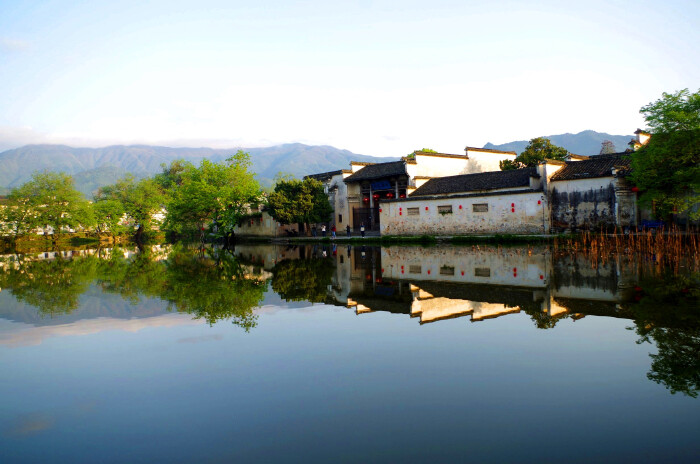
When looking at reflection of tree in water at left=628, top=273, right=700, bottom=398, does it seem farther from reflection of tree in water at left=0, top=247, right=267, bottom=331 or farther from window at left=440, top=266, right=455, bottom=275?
reflection of tree in water at left=0, top=247, right=267, bottom=331

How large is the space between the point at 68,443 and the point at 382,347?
3.81 metres

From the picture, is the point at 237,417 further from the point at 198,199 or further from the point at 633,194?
the point at 198,199

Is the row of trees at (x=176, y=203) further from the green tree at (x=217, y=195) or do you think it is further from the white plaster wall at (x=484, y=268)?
the white plaster wall at (x=484, y=268)

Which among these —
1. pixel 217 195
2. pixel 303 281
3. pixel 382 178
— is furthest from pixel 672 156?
pixel 217 195

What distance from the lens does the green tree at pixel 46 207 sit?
2039 inches

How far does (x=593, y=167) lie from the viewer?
27703mm

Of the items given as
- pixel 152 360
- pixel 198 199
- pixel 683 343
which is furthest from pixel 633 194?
pixel 198 199

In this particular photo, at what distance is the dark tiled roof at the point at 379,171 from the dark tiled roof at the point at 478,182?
9.93 feet

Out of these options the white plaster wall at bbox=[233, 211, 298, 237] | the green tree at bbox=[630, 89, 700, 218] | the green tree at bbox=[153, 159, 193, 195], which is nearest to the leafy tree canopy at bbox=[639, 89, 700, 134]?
the green tree at bbox=[630, 89, 700, 218]

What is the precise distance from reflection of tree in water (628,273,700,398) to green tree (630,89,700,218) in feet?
40.7

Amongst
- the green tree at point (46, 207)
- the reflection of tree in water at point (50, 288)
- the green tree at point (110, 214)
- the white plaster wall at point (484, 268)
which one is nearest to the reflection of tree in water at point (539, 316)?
the white plaster wall at point (484, 268)

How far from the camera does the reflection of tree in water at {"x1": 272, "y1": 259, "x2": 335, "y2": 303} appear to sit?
11.6m

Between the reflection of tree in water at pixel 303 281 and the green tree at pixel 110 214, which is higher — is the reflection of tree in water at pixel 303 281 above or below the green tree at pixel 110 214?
below

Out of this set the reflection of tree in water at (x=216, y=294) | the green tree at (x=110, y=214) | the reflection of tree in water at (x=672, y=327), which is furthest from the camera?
the green tree at (x=110, y=214)
